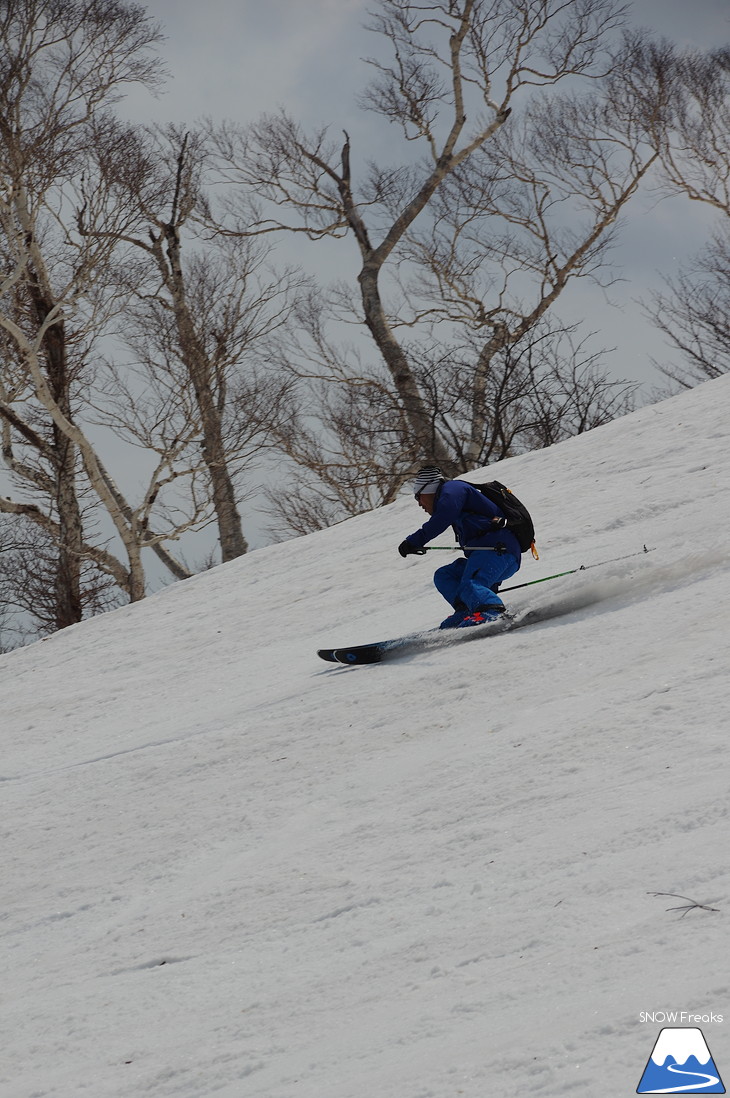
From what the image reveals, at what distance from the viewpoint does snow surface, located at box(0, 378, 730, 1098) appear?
2.43m

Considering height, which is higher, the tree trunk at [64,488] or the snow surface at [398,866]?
the tree trunk at [64,488]

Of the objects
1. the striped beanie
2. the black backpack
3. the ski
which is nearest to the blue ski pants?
the black backpack

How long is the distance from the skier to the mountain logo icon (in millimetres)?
4499

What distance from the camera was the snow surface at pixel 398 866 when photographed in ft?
7.98

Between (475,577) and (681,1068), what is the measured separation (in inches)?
190

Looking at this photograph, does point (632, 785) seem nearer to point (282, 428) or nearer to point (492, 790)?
point (492, 790)

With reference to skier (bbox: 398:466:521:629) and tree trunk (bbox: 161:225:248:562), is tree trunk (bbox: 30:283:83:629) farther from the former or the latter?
skier (bbox: 398:466:521:629)

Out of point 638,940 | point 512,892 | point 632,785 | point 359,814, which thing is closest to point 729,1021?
point 638,940

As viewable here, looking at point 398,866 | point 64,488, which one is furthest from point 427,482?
point 64,488

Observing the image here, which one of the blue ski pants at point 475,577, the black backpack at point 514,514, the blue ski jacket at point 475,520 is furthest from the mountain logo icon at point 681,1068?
the black backpack at point 514,514

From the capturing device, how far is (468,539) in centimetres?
684

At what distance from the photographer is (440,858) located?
3.38 metres

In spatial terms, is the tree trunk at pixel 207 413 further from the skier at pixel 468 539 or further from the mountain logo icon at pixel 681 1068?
the mountain logo icon at pixel 681 1068

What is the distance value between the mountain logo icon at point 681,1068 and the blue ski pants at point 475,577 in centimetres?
443
